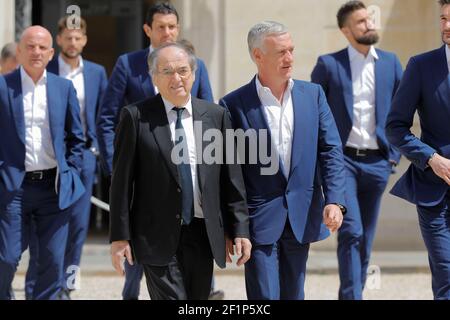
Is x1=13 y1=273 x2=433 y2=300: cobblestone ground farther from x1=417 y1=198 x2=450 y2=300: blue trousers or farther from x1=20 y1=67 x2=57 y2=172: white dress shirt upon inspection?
x1=417 y1=198 x2=450 y2=300: blue trousers

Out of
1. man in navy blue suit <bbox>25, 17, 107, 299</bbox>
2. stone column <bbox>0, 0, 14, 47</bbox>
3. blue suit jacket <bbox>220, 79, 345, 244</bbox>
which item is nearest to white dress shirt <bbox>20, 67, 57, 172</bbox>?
man in navy blue suit <bbox>25, 17, 107, 299</bbox>

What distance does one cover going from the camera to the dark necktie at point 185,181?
6152mm

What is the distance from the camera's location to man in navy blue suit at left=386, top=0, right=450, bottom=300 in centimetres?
677

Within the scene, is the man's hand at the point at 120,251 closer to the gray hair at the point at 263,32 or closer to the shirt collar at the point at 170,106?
the shirt collar at the point at 170,106

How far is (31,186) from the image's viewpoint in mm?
8242

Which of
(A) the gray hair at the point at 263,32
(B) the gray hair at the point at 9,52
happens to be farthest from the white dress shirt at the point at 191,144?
(B) the gray hair at the point at 9,52

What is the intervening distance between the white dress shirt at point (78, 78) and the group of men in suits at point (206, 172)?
134 centimetres

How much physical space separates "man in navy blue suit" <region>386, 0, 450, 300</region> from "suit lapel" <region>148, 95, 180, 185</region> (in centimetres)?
147

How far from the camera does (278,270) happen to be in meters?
6.70

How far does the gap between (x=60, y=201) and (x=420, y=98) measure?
8.48 feet

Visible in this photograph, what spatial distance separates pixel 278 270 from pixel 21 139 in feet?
7.69

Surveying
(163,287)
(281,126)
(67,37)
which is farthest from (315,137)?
(67,37)
